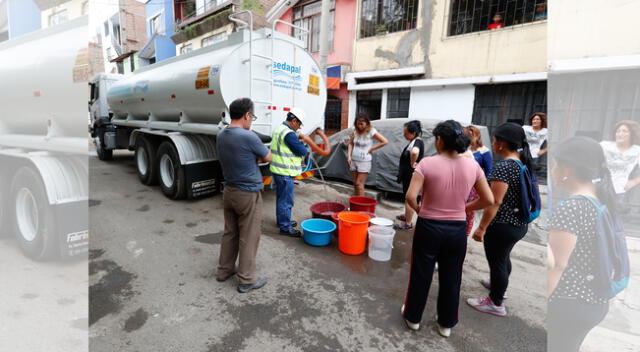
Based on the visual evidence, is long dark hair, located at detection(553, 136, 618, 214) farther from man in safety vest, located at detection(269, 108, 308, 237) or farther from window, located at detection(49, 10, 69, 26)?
man in safety vest, located at detection(269, 108, 308, 237)

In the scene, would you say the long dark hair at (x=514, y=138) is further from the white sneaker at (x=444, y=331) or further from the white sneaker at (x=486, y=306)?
the white sneaker at (x=444, y=331)

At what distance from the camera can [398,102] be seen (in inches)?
406

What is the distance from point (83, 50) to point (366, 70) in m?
10.5

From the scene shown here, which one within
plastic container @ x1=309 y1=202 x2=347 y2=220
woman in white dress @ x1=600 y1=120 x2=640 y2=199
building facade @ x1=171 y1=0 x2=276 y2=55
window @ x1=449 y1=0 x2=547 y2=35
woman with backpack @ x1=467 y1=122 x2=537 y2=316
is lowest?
plastic container @ x1=309 y1=202 x2=347 y2=220

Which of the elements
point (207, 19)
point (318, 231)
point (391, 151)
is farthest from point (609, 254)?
point (207, 19)

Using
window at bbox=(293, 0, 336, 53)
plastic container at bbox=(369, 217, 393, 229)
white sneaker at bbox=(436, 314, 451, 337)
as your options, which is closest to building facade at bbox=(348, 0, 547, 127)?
window at bbox=(293, 0, 336, 53)

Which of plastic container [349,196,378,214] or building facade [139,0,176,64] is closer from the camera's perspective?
plastic container [349,196,378,214]

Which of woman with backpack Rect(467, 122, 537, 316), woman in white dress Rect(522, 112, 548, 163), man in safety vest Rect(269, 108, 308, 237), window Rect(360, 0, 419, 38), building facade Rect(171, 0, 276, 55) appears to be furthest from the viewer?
building facade Rect(171, 0, 276, 55)

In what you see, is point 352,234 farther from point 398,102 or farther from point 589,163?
point 398,102

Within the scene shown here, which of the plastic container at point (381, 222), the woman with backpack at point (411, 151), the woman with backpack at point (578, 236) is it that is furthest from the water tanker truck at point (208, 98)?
the woman with backpack at point (578, 236)

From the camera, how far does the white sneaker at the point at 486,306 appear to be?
104 inches

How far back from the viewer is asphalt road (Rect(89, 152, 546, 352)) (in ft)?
7.46

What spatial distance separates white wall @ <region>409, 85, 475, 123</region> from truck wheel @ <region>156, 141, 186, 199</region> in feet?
23.2

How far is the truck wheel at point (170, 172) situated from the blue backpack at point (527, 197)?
189 inches
